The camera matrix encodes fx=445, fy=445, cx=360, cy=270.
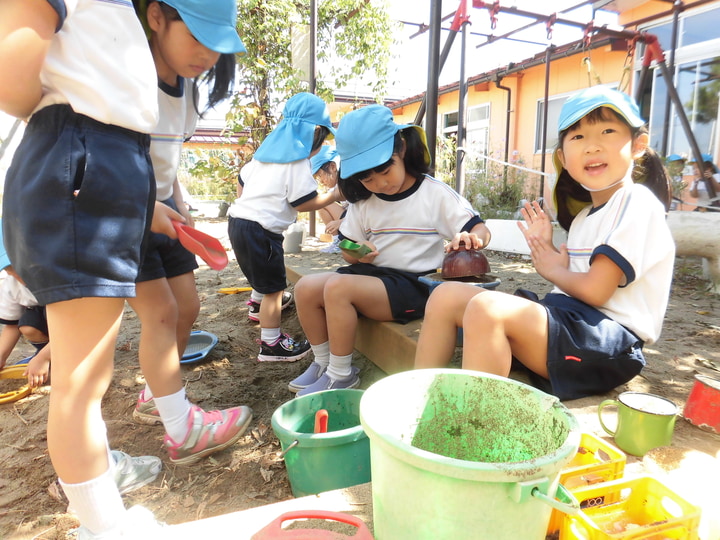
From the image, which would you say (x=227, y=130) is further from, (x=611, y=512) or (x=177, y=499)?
(x=611, y=512)

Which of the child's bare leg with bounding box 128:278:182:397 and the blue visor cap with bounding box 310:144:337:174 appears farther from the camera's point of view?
the blue visor cap with bounding box 310:144:337:174

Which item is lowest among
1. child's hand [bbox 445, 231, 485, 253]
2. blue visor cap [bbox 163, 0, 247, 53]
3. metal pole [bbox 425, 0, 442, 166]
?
child's hand [bbox 445, 231, 485, 253]

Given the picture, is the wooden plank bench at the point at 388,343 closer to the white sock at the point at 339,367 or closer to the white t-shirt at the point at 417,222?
the white sock at the point at 339,367

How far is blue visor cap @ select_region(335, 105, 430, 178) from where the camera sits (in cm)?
203

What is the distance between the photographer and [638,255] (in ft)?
4.48

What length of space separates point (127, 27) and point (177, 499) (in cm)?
144

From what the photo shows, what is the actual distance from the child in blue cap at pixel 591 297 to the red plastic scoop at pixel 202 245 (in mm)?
713

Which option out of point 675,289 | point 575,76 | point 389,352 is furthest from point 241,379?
point 575,76

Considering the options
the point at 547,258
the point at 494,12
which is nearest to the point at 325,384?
the point at 547,258

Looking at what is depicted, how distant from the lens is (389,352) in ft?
7.13

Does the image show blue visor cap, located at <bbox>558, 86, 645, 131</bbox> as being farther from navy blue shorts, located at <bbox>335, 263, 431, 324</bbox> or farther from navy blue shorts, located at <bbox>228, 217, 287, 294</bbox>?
navy blue shorts, located at <bbox>228, 217, 287, 294</bbox>

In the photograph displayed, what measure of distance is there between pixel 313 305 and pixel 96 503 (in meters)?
1.24

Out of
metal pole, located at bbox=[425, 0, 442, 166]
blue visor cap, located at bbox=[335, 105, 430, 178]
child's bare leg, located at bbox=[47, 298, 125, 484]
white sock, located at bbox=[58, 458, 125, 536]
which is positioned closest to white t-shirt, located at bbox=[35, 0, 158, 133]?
child's bare leg, located at bbox=[47, 298, 125, 484]

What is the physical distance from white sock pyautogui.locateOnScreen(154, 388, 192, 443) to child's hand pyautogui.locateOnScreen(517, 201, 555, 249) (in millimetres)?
1426
